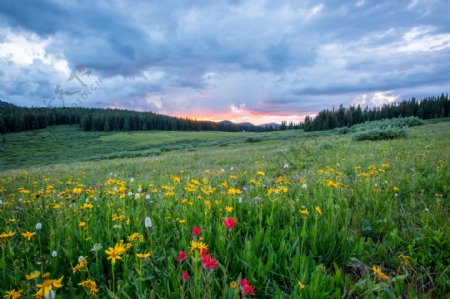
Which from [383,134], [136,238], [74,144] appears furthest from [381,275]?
[74,144]

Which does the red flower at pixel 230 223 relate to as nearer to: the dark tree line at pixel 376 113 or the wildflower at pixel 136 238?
the wildflower at pixel 136 238

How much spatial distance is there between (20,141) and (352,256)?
117386 mm

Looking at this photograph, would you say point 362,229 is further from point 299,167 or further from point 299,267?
point 299,167

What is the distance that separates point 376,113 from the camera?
363 ft

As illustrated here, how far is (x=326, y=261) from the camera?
86.3 inches

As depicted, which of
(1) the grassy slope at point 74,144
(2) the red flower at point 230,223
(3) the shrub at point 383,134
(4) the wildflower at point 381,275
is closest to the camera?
(4) the wildflower at point 381,275

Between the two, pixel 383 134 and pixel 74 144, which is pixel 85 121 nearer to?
pixel 74 144

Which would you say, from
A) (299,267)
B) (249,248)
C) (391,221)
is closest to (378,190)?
(391,221)

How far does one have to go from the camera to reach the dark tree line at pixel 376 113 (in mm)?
101562

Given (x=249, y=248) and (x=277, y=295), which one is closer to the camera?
(x=277, y=295)

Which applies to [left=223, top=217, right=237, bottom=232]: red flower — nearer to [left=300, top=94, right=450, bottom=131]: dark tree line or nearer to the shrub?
the shrub

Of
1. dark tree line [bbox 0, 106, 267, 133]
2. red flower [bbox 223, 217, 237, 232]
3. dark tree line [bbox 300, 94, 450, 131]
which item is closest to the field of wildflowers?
red flower [bbox 223, 217, 237, 232]

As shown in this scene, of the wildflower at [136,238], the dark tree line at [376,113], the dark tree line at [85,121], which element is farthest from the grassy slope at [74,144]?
the wildflower at [136,238]

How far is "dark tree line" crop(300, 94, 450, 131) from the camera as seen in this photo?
10156cm
